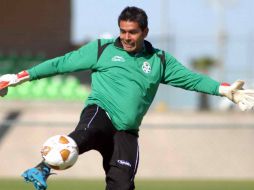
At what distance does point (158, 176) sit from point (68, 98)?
5.59m

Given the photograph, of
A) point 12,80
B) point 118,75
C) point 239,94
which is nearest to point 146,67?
point 118,75

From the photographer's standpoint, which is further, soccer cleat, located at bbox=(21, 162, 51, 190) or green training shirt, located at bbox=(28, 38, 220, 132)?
green training shirt, located at bbox=(28, 38, 220, 132)

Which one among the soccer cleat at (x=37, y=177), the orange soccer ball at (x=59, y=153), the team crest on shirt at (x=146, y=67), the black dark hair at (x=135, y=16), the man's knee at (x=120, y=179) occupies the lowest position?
the man's knee at (x=120, y=179)

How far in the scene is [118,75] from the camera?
879 centimetres

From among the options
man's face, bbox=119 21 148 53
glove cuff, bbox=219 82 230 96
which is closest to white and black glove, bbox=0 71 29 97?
man's face, bbox=119 21 148 53

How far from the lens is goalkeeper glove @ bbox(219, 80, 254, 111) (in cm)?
891

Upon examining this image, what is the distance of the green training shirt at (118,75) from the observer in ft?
28.7

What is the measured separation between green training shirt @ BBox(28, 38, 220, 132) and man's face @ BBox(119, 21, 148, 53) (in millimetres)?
76

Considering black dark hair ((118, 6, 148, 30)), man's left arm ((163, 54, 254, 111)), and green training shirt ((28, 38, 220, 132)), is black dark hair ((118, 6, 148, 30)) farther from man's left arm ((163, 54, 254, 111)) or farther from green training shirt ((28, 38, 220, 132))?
man's left arm ((163, 54, 254, 111))

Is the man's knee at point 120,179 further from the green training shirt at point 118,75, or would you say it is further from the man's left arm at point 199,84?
the man's left arm at point 199,84

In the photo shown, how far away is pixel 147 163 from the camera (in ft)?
68.6

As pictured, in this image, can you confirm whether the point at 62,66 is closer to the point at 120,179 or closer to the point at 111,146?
the point at 111,146

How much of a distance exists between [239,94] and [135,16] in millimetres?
1259

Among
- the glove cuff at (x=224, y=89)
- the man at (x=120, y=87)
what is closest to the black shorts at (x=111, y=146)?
the man at (x=120, y=87)
